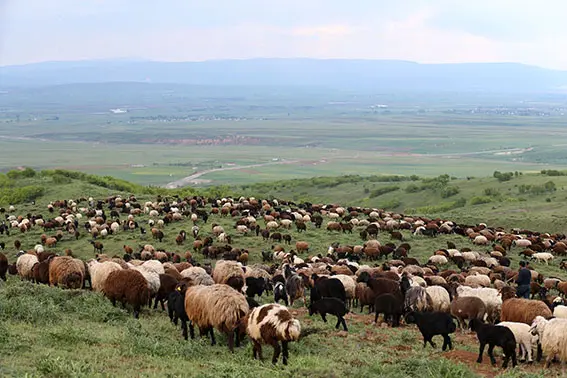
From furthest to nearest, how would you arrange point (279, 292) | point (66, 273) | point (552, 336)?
point (66, 273)
point (279, 292)
point (552, 336)

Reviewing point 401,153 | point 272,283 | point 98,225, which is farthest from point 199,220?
point 401,153

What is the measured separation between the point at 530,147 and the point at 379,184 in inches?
3994

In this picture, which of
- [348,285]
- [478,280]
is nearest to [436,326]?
[348,285]

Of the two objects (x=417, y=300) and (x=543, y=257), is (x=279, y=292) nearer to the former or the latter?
(x=417, y=300)

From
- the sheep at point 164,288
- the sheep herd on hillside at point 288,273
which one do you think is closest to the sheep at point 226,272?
the sheep herd on hillside at point 288,273

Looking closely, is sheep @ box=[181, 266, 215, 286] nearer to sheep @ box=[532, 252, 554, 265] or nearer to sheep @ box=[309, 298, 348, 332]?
sheep @ box=[309, 298, 348, 332]

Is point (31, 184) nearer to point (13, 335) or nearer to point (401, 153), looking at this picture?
point (13, 335)

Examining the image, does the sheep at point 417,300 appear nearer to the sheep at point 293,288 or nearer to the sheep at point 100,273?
the sheep at point 293,288

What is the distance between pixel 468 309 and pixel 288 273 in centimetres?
559

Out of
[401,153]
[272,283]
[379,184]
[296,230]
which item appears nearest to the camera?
[272,283]

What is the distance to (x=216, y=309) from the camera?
1236 centimetres

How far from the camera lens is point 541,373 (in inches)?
444

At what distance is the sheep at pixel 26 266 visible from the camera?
1983 centimetres

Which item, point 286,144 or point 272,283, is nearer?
point 272,283
